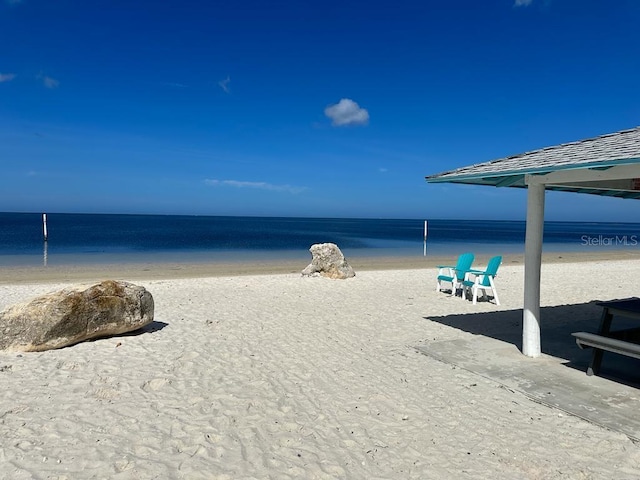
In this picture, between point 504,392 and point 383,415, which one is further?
point 504,392

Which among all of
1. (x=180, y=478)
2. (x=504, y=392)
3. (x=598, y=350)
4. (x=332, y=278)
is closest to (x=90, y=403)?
(x=180, y=478)

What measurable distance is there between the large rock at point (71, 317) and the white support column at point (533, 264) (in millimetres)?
4678

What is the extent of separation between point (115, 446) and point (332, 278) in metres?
9.14

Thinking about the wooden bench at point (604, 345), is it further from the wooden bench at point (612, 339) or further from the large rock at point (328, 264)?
the large rock at point (328, 264)

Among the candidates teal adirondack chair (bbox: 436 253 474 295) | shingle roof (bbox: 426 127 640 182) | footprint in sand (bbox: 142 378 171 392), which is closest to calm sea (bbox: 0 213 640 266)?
teal adirondack chair (bbox: 436 253 474 295)

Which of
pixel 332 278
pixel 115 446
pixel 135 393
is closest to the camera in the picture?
pixel 115 446

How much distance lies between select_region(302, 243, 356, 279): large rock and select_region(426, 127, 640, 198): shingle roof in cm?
649

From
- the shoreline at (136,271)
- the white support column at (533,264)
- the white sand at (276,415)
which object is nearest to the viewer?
the white sand at (276,415)

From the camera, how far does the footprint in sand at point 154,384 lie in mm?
4046

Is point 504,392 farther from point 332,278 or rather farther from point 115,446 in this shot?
point 332,278

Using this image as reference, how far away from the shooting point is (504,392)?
409 cm

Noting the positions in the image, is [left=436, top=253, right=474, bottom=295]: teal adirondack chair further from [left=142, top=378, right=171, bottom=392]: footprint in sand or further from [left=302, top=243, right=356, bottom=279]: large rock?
[left=142, top=378, right=171, bottom=392]: footprint in sand

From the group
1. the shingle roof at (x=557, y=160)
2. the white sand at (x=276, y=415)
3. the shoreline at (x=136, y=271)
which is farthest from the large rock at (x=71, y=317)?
the shoreline at (x=136, y=271)

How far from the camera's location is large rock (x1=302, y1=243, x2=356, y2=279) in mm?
12031
